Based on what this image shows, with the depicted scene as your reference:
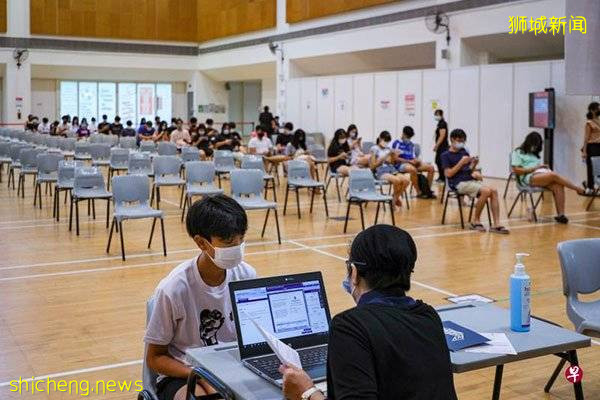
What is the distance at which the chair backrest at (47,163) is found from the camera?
1221 cm

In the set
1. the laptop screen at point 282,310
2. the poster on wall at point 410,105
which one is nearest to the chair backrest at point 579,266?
the laptop screen at point 282,310

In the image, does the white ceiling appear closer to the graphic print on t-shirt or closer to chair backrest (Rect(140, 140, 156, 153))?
chair backrest (Rect(140, 140, 156, 153))

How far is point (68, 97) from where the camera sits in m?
32.1

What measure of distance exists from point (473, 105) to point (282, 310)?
15629mm

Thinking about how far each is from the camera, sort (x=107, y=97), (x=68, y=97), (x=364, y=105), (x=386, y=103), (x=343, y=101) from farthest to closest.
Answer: (x=107, y=97) < (x=68, y=97) < (x=343, y=101) < (x=364, y=105) < (x=386, y=103)

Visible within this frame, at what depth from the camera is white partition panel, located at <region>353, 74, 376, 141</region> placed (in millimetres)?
21500

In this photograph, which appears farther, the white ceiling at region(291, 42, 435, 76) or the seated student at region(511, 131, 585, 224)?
the white ceiling at region(291, 42, 435, 76)

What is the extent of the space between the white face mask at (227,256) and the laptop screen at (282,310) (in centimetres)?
26

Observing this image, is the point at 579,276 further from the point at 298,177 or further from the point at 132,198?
the point at 298,177

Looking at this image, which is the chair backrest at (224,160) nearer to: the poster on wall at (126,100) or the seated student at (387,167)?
the seated student at (387,167)

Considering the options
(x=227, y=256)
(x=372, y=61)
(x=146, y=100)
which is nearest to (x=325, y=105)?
(x=372, y=61)

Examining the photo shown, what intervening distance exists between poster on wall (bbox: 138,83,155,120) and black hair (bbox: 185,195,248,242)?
31083 millimetres

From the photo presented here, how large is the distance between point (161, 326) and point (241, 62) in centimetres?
2620

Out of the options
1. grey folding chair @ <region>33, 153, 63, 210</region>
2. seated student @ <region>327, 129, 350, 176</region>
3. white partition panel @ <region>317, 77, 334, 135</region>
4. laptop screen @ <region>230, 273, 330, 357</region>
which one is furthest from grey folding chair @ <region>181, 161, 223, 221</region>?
white partition panel @ <region>317, 77, 334, 135</region>
